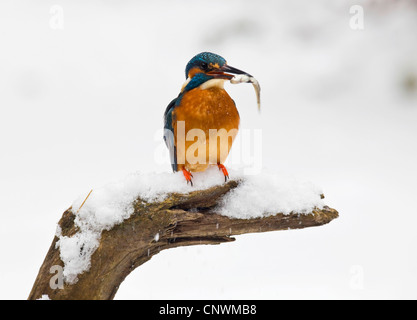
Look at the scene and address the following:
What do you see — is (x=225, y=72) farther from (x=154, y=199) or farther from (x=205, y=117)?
(x=154, y=199)

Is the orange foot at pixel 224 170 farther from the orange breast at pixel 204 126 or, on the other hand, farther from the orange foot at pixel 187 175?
the orange foot at pixel 187 175

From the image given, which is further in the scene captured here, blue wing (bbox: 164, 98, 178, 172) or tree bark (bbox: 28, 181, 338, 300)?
blue wing (bbox: 164, 98, 178, 172)

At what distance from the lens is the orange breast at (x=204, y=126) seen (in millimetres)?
2820

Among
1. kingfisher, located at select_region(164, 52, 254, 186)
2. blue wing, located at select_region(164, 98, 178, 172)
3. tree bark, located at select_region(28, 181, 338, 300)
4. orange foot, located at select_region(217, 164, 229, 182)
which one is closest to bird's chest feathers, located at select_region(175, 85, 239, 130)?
kingfisher, located at select_region(164, 52, 254, 186)

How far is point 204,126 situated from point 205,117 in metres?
0.05

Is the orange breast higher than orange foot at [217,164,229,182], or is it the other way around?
the orange breast

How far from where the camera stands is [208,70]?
2.82 metres

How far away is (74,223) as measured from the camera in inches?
97.0

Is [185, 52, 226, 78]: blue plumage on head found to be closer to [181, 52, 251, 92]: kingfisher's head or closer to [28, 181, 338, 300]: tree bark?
[181, 52, 251, 92]: kingfisher's head

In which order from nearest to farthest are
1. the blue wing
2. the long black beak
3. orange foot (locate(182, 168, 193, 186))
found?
orange foot (locate(182, 168, 193, 186)) → the long black beak → the blue wing

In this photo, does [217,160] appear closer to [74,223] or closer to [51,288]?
[74,223]

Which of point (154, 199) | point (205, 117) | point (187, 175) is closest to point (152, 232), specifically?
point (154, 199)

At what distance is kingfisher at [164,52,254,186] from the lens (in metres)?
2.81
